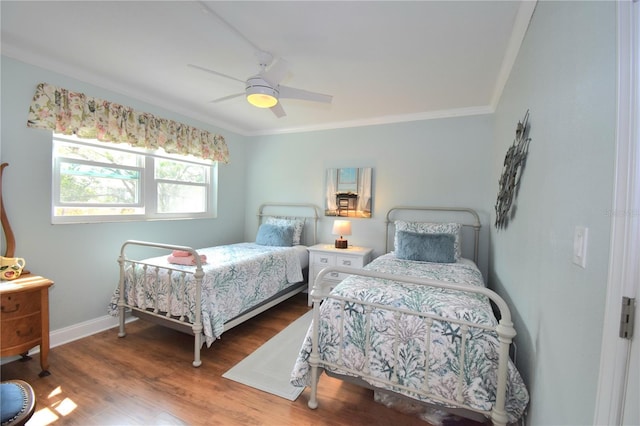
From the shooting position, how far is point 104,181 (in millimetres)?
2734

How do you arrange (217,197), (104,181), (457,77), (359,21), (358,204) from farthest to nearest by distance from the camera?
(217,197) → (358,204) → (104,181) → (457,77) → (359,21)

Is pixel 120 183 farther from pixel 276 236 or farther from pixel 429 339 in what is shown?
pixel 429 339

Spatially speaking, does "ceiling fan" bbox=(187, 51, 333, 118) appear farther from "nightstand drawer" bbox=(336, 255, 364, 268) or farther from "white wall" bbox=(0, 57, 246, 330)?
"nightstand drawer" bbox=(336, 255, 364, 268)

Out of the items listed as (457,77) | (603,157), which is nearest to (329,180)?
(457,77)

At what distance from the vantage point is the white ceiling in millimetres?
1611

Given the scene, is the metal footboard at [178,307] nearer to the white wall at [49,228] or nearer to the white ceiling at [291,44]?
the white wall at [49,228]

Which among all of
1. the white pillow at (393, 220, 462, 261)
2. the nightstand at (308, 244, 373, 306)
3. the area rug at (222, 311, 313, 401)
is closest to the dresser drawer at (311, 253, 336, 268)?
the nightstand at (308, 244, 373, 306)

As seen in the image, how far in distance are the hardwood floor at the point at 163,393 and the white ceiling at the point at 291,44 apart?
2413 millimetres

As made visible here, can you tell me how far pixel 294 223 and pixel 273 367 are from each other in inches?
78.9

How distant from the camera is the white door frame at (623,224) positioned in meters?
0.64

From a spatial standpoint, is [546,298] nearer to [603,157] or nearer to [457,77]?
[603,157]

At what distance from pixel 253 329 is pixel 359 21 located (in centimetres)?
277

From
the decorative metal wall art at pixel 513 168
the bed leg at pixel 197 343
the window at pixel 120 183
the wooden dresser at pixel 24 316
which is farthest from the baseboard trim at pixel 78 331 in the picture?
the decorative metal wall art at pixel 513 168

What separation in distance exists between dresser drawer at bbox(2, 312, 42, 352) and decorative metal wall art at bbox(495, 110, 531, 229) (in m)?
3.40
